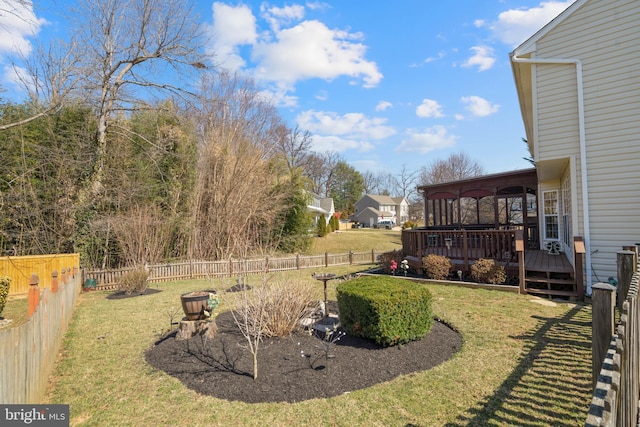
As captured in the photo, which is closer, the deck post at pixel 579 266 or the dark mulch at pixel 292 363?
the dark mulch at pixel 292 363

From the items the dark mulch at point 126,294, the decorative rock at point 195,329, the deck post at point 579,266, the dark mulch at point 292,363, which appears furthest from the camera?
the dark mulch at point 126,294

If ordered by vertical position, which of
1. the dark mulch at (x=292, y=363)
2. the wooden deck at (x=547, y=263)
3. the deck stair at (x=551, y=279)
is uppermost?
the wooden deck at (x=547, y=263)

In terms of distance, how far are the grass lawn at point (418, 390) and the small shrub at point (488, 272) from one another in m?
2.39

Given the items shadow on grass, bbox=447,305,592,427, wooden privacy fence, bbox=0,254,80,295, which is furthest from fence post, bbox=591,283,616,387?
wooden privacy fence, bbox=0,254,80,295

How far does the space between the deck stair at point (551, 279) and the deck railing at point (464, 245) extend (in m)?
0.58

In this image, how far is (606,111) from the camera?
716 centimetres

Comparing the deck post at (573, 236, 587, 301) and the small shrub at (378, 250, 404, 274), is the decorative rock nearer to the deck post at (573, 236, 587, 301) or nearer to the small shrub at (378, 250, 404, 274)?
the small shrub at (378, 250, 404, 274)

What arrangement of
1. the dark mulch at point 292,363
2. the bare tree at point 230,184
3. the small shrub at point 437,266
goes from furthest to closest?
the bare tree at point 230,184
the small shrub at point 437,266
the dark mulch at point 292,363

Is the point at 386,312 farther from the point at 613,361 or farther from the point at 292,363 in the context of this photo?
the point at 613,361

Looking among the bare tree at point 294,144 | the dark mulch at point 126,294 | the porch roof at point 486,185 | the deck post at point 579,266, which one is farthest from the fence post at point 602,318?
the bare tree at point 294,144

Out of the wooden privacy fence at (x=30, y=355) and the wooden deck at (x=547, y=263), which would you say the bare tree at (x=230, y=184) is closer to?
the wooden privacy fence at (x=30, y=355)

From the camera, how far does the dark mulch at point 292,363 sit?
11.9 feet

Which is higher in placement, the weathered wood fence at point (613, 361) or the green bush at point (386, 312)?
the weathered wood fence at point (613, 361)

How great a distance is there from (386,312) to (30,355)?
398cm
